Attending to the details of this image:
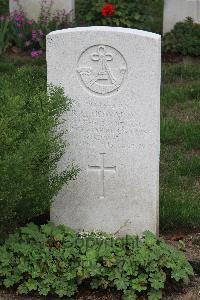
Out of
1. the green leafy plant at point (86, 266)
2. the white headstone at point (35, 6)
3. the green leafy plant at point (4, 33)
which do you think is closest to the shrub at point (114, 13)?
the white headstone at point (35, 6)

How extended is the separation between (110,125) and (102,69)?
31cm

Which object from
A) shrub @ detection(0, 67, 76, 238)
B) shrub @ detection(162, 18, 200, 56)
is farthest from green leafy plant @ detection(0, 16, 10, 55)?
shrub @ detection(0, 67, 76, 238)

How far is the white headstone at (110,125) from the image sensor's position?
4.84 m

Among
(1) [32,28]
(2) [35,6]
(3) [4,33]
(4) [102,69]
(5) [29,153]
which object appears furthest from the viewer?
(2) [35,6]

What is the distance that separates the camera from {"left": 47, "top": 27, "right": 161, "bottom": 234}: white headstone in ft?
15.9

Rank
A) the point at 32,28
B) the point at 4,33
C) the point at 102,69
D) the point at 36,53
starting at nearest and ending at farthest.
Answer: the point at 102,69 < the point at 36,53 < the point at 4,33 < the point at 32,28

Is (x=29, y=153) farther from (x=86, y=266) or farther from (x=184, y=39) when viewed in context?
(x=184, y=39)

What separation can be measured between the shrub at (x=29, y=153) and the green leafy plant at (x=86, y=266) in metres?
0.19

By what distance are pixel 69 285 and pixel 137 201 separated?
0.69 m

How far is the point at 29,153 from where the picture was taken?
4.50m

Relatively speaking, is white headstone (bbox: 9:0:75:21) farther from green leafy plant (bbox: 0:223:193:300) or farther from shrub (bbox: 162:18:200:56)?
green leafy plant (bbox: 0:223:193:300)

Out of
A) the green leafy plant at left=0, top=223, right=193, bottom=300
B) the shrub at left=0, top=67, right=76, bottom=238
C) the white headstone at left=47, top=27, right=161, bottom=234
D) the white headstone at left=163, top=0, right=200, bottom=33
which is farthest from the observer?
the white headstone at left=163, top=0, right=200, bottom=33

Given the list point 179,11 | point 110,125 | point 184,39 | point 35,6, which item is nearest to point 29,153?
point 110,125

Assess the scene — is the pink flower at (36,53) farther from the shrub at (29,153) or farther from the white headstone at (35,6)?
the shrub at (29,153)
